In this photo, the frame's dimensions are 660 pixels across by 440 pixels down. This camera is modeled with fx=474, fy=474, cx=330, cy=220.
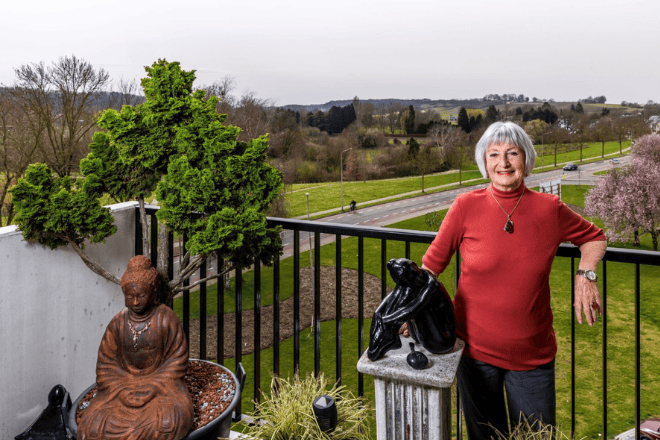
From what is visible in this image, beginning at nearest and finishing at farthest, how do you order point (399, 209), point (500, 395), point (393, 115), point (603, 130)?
point (500, 395) → point (603, 130) → point (393, 115) → point (399, 209)

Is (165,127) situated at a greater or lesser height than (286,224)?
greater

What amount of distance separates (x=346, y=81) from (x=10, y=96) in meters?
32.6

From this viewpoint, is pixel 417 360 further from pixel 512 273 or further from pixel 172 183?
pixel 172 183

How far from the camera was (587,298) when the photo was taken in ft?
4.61

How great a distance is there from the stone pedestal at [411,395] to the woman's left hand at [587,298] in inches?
15.7

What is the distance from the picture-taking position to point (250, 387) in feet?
44.0

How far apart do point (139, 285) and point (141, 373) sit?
11.6 inches

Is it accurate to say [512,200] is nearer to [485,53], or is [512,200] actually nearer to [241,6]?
[241,6]

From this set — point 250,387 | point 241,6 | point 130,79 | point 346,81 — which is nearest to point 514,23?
point 346,81

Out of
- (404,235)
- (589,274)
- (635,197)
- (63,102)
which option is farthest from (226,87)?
(589,274)

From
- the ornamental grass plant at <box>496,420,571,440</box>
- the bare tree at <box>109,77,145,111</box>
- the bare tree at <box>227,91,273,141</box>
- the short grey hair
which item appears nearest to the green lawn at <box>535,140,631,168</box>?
the bare tree at <box>227,91,273,141</box>

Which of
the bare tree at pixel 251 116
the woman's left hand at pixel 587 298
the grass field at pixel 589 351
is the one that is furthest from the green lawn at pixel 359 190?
the woman's left hand at pixel 587 298

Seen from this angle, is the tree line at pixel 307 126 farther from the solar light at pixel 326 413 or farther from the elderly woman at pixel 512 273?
the solar light at pixel 326 413

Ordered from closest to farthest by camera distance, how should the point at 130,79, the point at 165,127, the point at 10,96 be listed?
the point at 165,127 → the point at 10,96 → the point at 130,79
